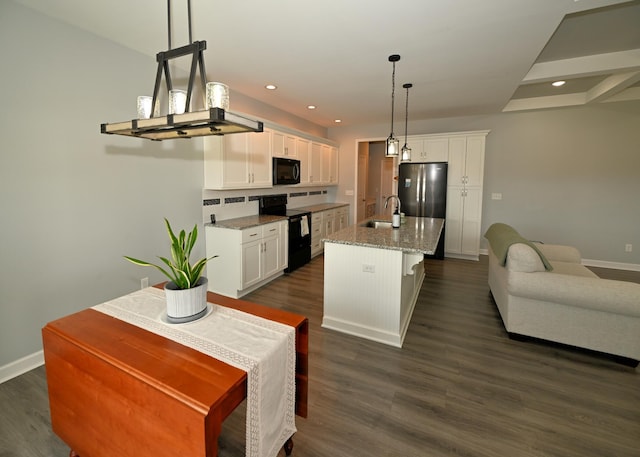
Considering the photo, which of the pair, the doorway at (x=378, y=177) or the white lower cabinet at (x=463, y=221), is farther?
the doorway at (x=378, y=177)

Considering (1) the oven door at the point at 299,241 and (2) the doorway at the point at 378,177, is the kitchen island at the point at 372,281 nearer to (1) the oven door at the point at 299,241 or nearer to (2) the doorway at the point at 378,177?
(1) the oven door at the point at 299,241

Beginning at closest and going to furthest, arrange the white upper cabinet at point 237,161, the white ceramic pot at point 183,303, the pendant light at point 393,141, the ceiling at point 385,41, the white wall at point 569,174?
the white ceramic pot at point 183,303
the ceiling at point 385,41
the pendant light at point 393,141
the white upper cabinet at point 237,161
the white wall at point 569,174

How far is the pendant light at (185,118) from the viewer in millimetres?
1321

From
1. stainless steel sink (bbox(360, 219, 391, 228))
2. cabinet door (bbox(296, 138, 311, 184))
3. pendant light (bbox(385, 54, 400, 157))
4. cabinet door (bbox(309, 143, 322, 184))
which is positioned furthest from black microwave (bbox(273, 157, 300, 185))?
pendant light (bbox(385, 54, 400, 157))

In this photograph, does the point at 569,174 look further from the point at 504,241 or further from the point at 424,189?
the point at 504,241

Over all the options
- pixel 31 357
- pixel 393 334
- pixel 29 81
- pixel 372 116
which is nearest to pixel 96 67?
pixel 29 81

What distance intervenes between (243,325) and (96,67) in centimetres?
272

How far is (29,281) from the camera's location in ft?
7.50

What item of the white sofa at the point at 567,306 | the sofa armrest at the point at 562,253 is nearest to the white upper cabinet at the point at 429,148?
the sofa armrest at the point at 562,253

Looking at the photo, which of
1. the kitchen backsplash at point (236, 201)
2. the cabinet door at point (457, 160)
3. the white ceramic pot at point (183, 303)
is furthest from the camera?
the cabinet door at point (457, 160)

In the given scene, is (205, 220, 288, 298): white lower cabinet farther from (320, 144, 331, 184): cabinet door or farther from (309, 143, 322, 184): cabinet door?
(320, 144, 331, 184): cabinet door

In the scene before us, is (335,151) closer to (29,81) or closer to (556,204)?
(556,204)

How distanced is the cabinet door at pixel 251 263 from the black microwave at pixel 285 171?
1183 mm

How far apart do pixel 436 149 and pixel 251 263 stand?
3.98 metres
